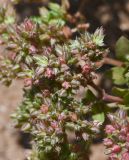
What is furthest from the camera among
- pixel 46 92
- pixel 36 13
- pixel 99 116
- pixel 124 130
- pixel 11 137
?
pixel 36 13

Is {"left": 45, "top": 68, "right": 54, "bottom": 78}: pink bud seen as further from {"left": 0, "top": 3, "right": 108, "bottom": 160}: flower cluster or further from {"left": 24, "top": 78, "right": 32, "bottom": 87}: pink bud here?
{"left": 24, "top": 78, "right": 32, "bottom": 87}: pink bud

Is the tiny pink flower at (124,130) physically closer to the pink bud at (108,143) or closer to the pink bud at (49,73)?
the pink bud at (108,143)

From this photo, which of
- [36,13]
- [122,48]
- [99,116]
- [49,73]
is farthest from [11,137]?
[49,73]

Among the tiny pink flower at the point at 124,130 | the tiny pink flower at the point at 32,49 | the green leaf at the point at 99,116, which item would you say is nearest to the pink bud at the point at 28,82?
the tiny pink flower at the point at 32,49

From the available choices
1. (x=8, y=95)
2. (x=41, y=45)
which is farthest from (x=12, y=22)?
(x=8, y=95)

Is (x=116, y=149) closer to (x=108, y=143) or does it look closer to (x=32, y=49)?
(x=108, y=143)

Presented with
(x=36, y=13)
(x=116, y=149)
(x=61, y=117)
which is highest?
(x=36, y=13)
